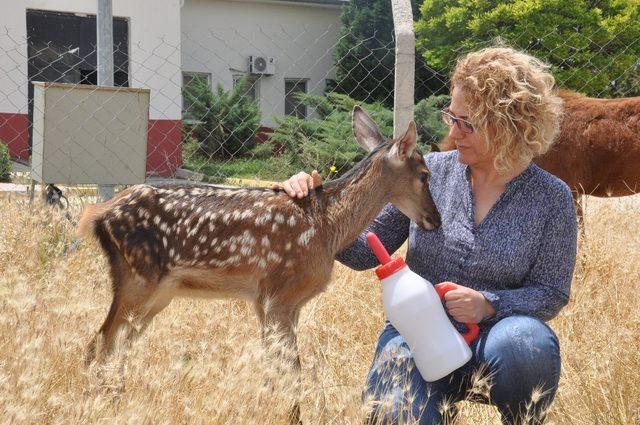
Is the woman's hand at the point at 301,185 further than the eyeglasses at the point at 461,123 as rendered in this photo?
Yes

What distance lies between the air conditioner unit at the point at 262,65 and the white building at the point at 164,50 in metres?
0.03

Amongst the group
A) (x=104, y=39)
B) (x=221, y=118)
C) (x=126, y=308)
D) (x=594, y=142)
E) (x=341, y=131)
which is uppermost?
(x=104, y=39)

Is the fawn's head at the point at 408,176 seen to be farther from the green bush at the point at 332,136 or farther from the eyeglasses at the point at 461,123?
the green bush at the point at 332,136

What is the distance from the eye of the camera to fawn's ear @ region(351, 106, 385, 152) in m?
4.56

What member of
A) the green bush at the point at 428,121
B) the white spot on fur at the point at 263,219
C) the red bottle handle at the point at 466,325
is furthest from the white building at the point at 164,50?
the red bottle handle at the point at 466,325

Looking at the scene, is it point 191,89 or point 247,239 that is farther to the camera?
point 191,89

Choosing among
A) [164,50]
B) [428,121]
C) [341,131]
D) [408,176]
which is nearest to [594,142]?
[408,176]

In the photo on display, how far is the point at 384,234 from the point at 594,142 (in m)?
3.29

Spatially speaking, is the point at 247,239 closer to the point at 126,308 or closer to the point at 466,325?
the point at 126,308

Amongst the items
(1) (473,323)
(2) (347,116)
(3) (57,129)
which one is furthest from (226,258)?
(2) (347,116)

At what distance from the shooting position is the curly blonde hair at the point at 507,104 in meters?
3.95

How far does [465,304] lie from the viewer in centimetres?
376

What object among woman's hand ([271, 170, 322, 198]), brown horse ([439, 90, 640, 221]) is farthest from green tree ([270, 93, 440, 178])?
woman's hand ([271, 170, 322, 198])

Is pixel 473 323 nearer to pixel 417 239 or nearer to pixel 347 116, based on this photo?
pixel 417 239
